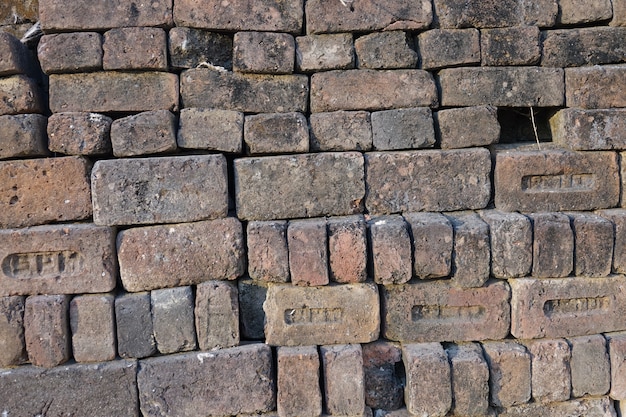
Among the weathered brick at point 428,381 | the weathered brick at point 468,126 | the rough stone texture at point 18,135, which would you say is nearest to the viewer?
the rough stone texture at point 18,135

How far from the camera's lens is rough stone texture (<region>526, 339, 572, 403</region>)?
3.37m

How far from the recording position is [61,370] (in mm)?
3188

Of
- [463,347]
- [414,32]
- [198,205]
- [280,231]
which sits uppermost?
[414,32]

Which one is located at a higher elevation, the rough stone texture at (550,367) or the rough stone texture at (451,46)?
the rough stone texture at (451,46)

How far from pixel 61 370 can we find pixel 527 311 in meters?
3.19

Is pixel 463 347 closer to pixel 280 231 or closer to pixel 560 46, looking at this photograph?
pixel 280 231

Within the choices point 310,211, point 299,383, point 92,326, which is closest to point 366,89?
point 310,211

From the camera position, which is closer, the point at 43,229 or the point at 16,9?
the point at 43,229

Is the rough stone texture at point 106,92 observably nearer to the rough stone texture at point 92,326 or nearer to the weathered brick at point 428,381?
the rough stone texture at point 92,326

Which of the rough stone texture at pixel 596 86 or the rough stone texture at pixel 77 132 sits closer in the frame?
the rough stone texture at pixel 77 132

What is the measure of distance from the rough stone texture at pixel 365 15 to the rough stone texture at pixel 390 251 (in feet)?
4.49

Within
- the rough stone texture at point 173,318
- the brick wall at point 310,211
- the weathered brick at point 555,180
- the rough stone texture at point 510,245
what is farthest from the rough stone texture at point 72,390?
the weathered brick at point 555,180

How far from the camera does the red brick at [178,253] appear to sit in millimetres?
3217

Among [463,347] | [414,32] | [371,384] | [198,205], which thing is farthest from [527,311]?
[198,205]
